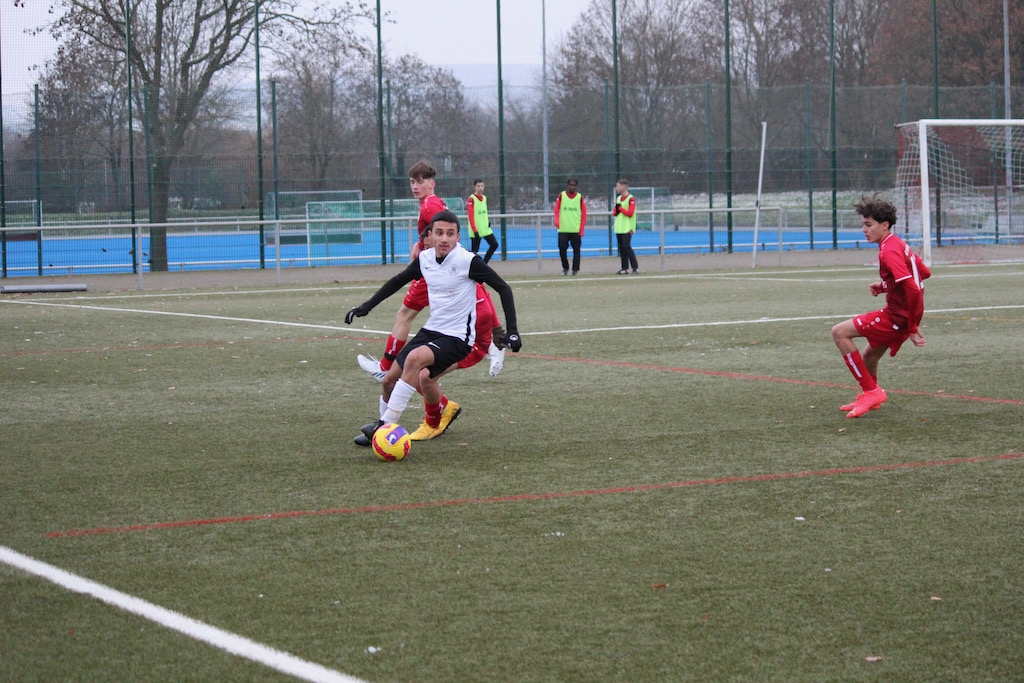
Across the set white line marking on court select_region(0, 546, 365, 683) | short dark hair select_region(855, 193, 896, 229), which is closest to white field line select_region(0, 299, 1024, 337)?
short dark hair select_region(855, 193, 896, 229)

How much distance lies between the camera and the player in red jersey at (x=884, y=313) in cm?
772

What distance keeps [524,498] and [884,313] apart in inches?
136

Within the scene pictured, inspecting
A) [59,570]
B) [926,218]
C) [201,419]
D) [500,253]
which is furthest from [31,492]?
[500,253]

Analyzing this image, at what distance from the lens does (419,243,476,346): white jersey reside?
7.05 metres

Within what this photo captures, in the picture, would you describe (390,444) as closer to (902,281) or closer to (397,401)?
(397,401)

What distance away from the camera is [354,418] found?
791 cm

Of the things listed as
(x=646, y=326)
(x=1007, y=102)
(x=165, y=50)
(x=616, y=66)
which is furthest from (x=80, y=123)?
(x=1007, y=102)

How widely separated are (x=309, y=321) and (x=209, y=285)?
8053 millimetres

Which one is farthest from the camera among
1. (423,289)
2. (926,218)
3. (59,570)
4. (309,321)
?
(926,218)

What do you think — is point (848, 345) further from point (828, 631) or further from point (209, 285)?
point (209, 285)

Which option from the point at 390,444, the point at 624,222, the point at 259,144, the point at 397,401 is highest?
the point at 259,144

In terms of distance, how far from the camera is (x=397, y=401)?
267 inches

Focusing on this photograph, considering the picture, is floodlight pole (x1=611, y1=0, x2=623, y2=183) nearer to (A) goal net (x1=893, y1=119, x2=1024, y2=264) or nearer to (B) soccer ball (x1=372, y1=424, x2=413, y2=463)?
(A) goal net (x1=893, y1=119, x2=1024, y2=264)

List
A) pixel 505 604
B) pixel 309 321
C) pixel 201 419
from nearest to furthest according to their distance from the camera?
1. pixel 505 604
2. pixel 201 419
3. pixel 309 321
